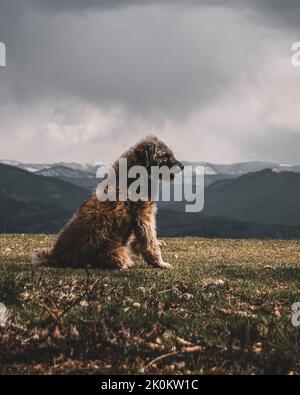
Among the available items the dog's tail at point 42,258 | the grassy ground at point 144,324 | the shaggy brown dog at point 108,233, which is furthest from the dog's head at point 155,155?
the dog's tail at point 42,258

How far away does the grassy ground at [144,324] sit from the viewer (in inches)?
299

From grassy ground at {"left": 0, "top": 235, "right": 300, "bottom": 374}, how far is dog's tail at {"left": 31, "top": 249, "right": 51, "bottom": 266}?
823 mm

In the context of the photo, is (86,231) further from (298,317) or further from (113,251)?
(298,317)

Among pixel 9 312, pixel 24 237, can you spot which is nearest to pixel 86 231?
pixel 9 312

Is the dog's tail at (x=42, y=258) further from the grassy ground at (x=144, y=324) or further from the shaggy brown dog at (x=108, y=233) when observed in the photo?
the grassy ground at (x=144, y=324)

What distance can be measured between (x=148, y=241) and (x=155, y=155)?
6.90ft

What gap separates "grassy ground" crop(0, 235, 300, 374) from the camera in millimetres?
7594

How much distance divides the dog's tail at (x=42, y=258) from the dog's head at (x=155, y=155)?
309 cm

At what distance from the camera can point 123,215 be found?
1431cm

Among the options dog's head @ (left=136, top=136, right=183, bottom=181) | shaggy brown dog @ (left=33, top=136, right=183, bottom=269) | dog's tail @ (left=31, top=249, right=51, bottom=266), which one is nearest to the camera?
shaggy brown dog @ (left=33, top=136, right=183, bottom=269)

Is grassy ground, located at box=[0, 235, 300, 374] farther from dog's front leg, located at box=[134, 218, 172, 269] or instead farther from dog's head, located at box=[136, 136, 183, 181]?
dog's head, located at box=[136, 136, 183, 181]

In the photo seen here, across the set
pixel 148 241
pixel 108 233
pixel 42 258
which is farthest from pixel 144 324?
pixel 42 258

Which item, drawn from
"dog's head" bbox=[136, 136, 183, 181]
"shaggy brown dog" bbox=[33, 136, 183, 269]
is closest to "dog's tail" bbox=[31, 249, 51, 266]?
"shaggy brown dog" bbox=[33, 136, 183, 269]

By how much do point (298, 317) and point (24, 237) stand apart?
58.9 ft
